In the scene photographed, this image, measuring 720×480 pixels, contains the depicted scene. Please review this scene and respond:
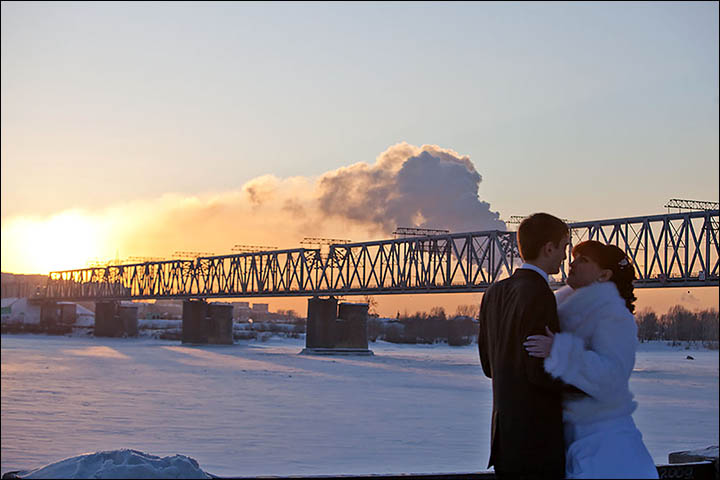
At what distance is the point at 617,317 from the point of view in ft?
15.0

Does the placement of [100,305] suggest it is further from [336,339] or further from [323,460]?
[323,460]

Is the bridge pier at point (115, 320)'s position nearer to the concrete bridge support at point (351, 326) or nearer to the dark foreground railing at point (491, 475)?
the concrete bridge support at point (351, 326)

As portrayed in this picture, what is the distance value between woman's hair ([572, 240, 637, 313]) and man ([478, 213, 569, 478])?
0.23 m

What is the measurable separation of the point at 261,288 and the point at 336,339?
28847mm

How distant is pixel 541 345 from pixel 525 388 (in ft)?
1.07

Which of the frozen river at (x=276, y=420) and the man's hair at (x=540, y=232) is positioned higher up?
the man's hair at (x=540, y=232)

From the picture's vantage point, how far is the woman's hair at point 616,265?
15.9 ft

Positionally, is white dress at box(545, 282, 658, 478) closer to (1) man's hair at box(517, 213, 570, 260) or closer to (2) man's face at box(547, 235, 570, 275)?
(2) man's face at box(547, 235, 570, 275)

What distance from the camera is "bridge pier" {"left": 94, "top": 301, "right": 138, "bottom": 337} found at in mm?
117062

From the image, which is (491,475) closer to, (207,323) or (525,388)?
(525,388)

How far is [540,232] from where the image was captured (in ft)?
16.4

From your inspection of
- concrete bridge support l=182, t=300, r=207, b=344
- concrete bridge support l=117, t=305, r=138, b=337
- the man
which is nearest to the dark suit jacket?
the man

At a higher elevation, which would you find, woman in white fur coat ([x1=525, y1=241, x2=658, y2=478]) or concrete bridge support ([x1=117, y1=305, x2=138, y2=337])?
woman in white fur coat ([x1=525, y1=241, x2=658, y2=478])

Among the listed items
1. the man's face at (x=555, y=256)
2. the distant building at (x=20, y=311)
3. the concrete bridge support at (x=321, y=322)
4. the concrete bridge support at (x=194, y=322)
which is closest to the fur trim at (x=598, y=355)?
the man's face at (x=555, y=256)
